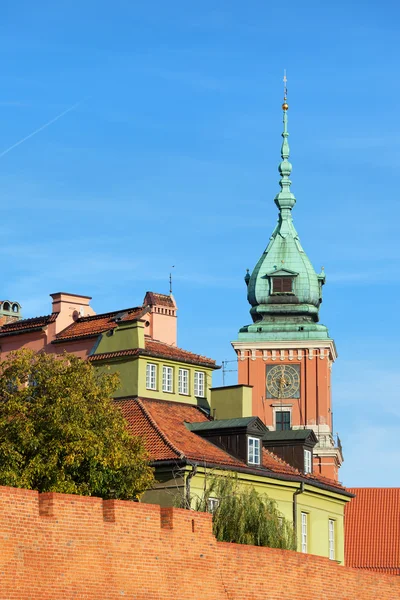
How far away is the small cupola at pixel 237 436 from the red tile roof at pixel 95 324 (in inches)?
255

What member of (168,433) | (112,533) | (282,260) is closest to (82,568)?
(112,533)

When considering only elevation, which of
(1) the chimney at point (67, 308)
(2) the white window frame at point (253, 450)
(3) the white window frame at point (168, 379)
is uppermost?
(1) the chimney at point (67, 308)

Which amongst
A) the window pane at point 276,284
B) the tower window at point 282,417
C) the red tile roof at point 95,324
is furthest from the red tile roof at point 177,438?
the window pane at point 276,284

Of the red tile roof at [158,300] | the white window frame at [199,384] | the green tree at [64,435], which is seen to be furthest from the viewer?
the red tile roof at [158,300]

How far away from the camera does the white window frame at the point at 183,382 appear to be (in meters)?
Result: 57.9

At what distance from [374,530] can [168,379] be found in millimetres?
34523

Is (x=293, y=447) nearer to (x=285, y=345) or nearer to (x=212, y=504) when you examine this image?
(x=212, y=504)

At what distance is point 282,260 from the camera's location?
12544cm

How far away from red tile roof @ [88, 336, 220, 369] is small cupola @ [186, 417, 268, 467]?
338cm

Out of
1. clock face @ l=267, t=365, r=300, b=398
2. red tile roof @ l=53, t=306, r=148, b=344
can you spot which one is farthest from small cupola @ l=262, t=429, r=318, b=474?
clock face @ l=267, t=365, r=300, b=398

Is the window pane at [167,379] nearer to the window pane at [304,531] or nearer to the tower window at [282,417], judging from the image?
the window pane at [304,531]

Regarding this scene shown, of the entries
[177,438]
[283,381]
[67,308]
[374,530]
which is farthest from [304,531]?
[283,381]

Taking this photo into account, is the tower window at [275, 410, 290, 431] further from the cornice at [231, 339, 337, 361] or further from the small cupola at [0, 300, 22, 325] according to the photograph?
the small cupola at [0, 300, 22, 325]

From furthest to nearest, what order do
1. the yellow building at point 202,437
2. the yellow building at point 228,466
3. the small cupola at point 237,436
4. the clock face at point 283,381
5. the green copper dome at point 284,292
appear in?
the green copper dome at point 284,292 < the clock face at point 283,381 < the small cupola at point 237,436 < the yellow building at point 202,437 < the yellow building at point 228,466
